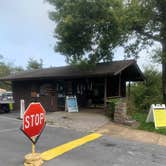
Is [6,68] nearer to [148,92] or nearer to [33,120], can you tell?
[148,92]

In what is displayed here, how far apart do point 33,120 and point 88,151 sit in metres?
2.44

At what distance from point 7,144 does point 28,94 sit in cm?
1288

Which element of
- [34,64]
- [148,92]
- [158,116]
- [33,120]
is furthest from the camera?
[34,64]

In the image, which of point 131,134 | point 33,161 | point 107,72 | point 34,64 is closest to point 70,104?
point 107,72

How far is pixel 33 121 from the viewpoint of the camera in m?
5.89

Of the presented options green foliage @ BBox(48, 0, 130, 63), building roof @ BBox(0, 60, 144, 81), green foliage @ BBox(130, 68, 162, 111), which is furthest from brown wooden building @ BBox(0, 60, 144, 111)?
green foliage @ BBox(48, 0, 130, 63)

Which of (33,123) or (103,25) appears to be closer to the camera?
(33,123)

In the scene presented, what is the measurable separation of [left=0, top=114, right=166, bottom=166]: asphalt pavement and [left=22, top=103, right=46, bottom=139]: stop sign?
3.15 feet

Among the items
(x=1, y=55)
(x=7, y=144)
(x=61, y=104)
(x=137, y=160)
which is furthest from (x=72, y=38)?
(x=1, y=55)

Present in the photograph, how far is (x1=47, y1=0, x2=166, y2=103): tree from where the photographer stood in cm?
1533

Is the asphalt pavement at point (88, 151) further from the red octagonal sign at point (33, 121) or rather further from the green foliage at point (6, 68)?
the green foliage at point (6, 68)

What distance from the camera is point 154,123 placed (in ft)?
39.1

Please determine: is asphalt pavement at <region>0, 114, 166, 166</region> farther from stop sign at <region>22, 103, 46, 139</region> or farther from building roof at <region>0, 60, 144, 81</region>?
building roof at <region>0, 60, 144, 81</region>

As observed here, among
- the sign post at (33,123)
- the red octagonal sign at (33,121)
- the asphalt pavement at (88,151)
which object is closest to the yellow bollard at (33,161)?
the sign post at (33,123)
